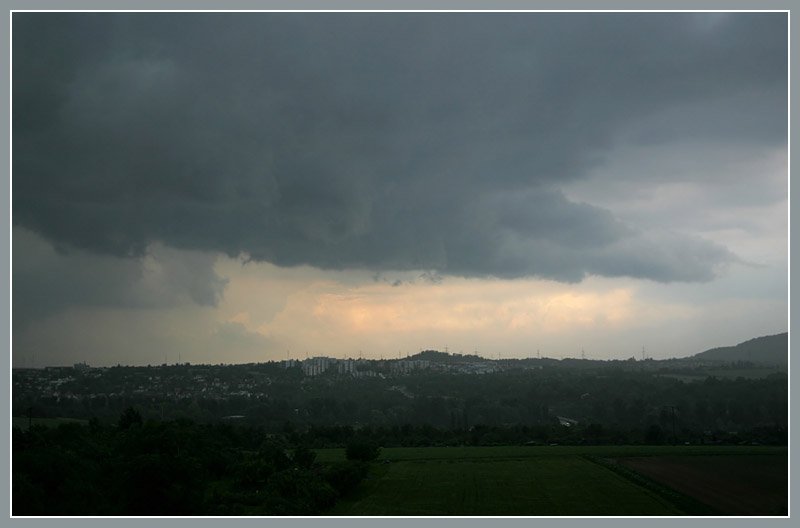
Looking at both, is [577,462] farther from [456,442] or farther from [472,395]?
[472,395]

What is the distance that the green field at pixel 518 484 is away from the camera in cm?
3422

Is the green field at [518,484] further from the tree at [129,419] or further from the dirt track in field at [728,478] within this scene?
the tree at [129,419]

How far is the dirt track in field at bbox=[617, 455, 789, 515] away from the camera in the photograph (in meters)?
32.0

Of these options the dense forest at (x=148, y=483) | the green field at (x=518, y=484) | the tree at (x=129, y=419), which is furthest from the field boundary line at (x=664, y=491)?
the tree at (x=129, y=419)

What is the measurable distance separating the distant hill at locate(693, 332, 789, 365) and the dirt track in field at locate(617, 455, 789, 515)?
590 cm

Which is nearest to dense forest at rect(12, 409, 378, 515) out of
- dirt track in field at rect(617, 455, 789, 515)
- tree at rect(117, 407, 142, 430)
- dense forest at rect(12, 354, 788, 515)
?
dense forest at rect(12, 354, 788, 515)

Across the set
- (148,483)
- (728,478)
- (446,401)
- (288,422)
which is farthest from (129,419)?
(446,401)

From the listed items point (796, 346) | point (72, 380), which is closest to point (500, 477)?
point (796, 346)

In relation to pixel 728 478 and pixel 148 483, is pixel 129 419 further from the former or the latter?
pixel 728 478

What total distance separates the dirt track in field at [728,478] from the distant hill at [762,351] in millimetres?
5904

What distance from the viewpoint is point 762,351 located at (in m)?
44.1

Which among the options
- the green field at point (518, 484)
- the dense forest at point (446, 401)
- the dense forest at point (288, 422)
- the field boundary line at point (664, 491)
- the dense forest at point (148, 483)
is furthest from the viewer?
the dense forest at point (446, 401)

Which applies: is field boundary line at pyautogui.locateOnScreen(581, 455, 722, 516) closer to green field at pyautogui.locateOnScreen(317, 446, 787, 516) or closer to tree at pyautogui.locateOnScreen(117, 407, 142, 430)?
green field at pyautogui.locateOnScreen(317, 446, 787, 516)

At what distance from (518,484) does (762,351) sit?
1729 centimetres
